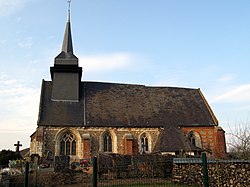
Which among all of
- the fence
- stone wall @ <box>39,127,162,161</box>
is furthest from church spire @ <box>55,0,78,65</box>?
the fence

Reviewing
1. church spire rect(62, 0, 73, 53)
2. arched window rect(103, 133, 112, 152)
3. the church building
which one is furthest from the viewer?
church spire rect(62, 0, 73, 53)

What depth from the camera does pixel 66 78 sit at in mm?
27375

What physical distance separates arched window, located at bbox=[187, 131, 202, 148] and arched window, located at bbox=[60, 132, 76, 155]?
37.8 ft

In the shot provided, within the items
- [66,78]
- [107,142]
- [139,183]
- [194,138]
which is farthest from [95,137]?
[139,183]

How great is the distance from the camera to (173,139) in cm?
2530

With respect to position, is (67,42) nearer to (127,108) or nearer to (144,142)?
(127,108)

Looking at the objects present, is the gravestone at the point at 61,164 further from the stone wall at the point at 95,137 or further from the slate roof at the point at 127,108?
the slate roof at the point at 127,108

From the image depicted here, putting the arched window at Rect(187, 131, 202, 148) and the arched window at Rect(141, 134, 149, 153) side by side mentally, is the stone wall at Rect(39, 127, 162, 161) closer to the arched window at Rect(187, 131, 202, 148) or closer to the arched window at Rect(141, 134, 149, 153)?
the arched window at Rect(141, 134, 149, 153)

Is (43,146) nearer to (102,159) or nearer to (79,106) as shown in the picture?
(79,106)

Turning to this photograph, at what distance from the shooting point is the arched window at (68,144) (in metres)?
24.4

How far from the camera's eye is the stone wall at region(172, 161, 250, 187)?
11273mm

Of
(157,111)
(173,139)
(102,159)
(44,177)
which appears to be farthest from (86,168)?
(157,111)

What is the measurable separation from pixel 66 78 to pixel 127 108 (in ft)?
22.9

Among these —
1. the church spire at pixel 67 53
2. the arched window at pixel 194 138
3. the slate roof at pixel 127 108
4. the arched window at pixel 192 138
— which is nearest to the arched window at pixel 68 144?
the slate roof at pixel 127 108
